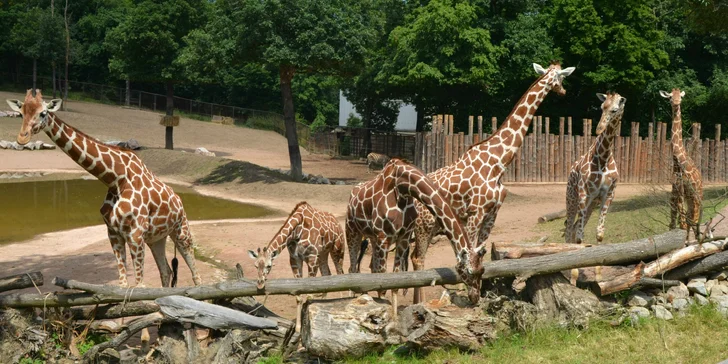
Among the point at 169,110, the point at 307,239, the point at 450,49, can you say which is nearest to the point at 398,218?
the point at 307,239

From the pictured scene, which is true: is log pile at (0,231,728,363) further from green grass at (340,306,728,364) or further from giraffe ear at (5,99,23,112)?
giraffe ear at (5,99,23,112)

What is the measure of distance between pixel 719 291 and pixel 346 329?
4854 mm

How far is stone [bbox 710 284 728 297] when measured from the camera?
938 centimetres

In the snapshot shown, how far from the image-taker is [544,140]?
25.5 metres

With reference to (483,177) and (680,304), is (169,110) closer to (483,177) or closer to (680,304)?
(483,177)

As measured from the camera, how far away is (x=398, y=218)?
31.7ft

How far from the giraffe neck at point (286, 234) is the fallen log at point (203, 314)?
104 cm

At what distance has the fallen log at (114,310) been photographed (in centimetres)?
919

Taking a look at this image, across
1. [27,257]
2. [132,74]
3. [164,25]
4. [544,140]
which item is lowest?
[27,257]

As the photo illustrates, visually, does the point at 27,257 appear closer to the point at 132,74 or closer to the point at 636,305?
the point at 636,305

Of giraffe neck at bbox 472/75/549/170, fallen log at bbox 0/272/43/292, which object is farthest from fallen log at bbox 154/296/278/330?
giraffe neck at bbox 472/75/549/170

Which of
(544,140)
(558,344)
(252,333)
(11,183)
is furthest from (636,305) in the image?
(11,183)

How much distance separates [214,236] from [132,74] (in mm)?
22572

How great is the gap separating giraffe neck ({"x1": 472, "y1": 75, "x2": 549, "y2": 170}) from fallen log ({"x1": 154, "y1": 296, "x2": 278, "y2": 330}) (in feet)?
13.1
